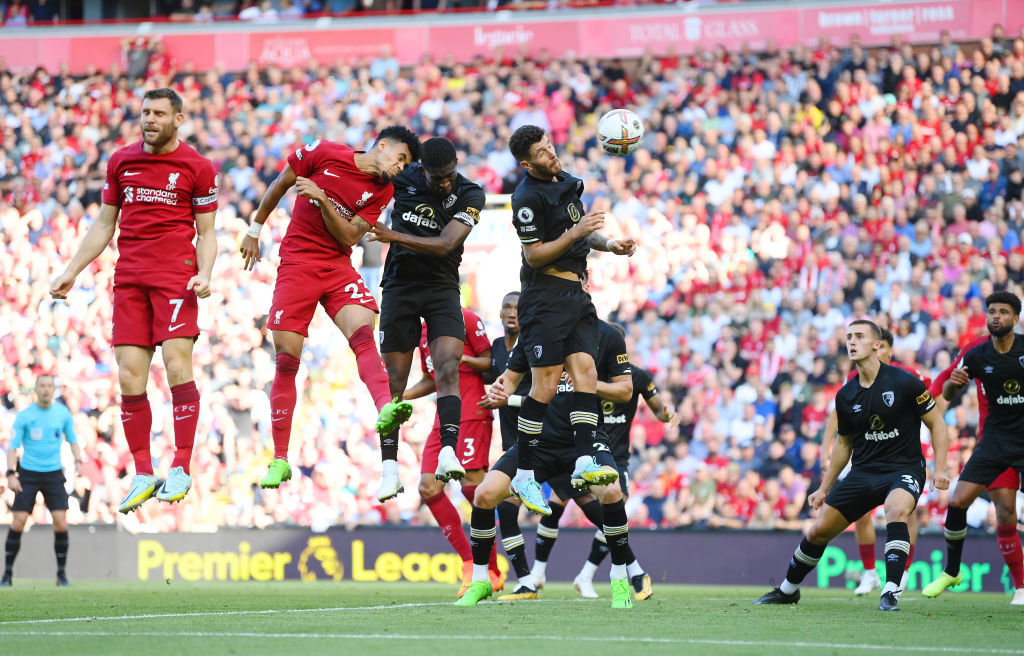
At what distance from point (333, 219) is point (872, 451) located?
4.97 meters

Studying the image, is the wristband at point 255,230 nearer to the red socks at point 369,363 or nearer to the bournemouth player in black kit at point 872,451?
the red socks at point 369,363

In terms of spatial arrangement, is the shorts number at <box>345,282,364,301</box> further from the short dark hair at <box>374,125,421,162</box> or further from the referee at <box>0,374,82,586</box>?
the referee at <box>0,374,82,586</box>

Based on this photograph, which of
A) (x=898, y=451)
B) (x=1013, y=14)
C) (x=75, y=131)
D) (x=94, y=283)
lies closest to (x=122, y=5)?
(x=75, y=131)

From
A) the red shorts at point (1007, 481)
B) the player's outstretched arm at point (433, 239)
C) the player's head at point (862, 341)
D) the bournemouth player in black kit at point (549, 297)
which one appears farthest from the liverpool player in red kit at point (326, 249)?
the red shorts at point (1007, 481)

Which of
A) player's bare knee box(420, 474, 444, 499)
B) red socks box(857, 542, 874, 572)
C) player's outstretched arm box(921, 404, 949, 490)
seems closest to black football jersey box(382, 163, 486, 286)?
player's bare knee box(420, 474, 444, 499)

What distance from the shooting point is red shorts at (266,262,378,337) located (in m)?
10.1

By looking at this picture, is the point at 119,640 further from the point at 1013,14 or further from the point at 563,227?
the point at 1013,14

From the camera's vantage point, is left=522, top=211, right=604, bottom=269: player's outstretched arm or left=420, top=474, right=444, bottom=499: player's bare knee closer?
left=522, top=211, right=604, bottom=269: player's outstretched arm

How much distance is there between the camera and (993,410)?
11914 mm

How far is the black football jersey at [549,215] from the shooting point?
9.45 meters

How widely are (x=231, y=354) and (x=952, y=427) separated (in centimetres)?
1115

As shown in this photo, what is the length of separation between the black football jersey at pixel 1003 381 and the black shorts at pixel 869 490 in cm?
164

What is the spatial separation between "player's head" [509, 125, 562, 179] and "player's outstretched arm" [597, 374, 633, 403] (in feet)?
7.16

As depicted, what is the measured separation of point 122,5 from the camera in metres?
29.5
